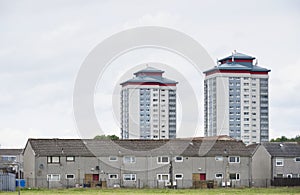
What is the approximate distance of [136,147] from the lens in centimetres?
7806

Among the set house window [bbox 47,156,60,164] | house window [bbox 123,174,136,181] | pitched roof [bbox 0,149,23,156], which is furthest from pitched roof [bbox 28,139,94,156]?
pitched roof [bbox 0,149,23,156]

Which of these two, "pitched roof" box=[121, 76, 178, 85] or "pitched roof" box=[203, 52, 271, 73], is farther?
"pitched roof" box=[203, 52, 271, 73]

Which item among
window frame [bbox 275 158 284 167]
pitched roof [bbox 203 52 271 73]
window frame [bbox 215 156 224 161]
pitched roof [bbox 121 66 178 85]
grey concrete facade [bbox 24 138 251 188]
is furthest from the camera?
pitched roof [bbox 203 52 271 73]

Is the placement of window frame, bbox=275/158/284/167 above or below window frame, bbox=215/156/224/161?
below

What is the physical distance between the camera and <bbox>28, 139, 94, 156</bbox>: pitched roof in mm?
74688

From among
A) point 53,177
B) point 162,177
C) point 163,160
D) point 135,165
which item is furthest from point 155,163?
point 53,177

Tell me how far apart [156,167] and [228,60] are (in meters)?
124

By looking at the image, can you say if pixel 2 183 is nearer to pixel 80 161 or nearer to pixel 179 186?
pixel 80 161

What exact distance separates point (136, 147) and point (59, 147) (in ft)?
25.6

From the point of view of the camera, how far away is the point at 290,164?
263 ft

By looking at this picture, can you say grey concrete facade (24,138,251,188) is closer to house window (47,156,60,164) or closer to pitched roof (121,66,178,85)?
house window (47,156,60,164)

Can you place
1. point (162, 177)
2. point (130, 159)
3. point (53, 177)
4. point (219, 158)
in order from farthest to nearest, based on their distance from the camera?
1. point (219, 158)
2. point (162, 177)
3. point (130, 159)
4. point (53, 177)

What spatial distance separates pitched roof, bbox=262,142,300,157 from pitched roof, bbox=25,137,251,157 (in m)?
2.45

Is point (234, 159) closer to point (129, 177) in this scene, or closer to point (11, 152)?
point (129, 177)
